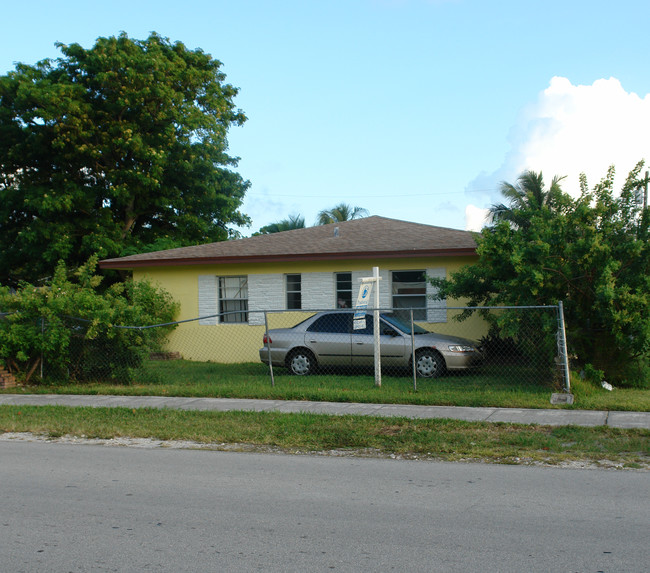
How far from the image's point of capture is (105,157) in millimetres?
26250

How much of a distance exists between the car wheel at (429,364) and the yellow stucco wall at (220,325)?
14.2ft

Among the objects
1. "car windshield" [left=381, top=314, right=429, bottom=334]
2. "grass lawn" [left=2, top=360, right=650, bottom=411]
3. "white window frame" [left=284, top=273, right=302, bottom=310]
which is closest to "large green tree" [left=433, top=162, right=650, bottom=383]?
"grass lawn" [left=2, top=360, right=650, bottom=411]

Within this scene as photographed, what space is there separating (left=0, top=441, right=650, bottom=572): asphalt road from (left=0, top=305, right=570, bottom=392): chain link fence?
5.08m

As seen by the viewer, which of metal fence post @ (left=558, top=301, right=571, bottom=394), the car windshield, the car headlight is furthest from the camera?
the car windshield

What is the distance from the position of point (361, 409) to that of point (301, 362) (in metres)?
4.28

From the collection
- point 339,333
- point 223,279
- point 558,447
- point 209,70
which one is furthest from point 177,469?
point 209,70

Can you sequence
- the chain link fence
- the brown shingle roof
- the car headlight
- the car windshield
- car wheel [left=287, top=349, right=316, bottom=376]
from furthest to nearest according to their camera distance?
1. the brown shingle roof
2. car wheel [left=287, top=349, right=316, bottom=376]
3. the car windshield
4. the car headlight
5. the chain link fence

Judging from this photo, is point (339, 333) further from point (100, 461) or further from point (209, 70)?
point (209, 70)

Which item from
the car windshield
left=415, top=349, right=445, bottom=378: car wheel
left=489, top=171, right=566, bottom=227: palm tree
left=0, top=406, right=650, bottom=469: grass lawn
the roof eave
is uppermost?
left=489, top=171, right=566, bottom=227: palm tree

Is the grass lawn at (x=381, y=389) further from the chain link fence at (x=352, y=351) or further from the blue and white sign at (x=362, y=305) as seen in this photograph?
the blue and white sign at (x=362, y=305)

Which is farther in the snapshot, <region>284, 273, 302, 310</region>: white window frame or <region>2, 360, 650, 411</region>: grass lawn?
<region>284, 273, 302, 310</region>: white window frame

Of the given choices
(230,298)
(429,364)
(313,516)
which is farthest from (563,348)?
(230,298)

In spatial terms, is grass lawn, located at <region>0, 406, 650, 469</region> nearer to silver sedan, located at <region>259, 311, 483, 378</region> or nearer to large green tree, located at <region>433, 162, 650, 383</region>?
large green tree, located at <region>433, 162, 650, 383</region>

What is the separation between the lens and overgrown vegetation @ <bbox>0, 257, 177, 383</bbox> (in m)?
13.1
